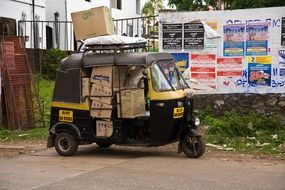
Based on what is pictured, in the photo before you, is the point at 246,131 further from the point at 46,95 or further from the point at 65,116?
the point at 46,95

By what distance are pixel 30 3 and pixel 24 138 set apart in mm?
12977

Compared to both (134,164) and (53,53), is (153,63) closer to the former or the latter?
(134,164)

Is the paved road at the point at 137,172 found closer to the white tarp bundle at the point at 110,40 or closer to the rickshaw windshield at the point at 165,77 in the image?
the rickshaw windshield at the point at 165,77

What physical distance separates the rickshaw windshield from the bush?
12023 millimetres

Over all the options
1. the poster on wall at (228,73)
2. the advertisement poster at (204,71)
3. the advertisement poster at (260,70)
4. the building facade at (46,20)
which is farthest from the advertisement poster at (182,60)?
the building facade at (46,20)

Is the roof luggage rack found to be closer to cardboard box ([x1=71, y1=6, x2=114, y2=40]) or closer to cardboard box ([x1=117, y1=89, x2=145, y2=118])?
cardboard box ([x1=71, y1=6, x2=114, y2=40])

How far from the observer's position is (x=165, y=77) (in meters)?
10.4

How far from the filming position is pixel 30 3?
24906 mm

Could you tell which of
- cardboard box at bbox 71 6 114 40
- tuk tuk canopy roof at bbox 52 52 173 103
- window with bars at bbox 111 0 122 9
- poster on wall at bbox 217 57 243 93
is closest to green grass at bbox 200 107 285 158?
poster on wall at bbox 217 57 243 93

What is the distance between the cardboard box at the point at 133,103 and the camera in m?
10.3

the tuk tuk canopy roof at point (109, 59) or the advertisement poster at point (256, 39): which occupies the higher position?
the advertisement poster at point (256, 39)

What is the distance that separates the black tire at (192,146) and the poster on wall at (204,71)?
10.2 ft

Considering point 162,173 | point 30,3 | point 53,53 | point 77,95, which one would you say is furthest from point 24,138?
point 30,3

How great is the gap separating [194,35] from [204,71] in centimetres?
85
